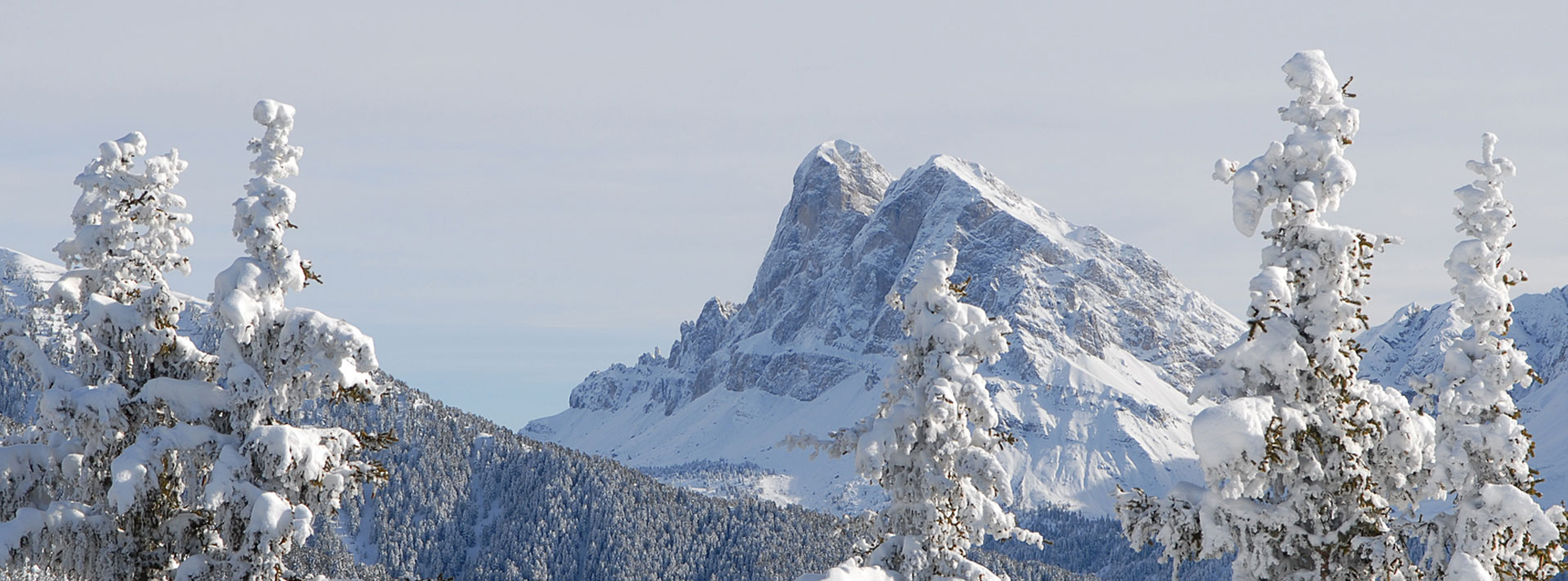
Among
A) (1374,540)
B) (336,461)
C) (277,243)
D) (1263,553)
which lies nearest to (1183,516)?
(1263,553)

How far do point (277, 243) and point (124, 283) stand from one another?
297 cm

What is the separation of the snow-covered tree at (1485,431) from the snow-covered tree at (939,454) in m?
6.21

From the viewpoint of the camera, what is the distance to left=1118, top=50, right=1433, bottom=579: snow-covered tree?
51.8 feet

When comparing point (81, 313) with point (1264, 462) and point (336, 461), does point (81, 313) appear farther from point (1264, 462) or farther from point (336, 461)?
point (1264, 462)

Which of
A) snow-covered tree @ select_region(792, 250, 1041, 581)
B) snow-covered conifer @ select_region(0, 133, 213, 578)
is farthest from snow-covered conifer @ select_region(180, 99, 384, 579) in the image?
snow-covered tree @ select_region(792, 250, 1041, 581)

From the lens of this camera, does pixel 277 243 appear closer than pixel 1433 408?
Yes

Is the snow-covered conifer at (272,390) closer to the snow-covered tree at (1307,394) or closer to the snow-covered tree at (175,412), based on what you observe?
the snow-covered tree at (175,412)

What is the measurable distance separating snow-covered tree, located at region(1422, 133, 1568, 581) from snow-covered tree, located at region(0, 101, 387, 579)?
45.8 feet

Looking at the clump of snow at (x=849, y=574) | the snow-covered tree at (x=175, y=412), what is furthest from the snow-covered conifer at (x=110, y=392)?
the clump of snow at (x=849, y=574)

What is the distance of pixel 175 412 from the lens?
17.3 meters

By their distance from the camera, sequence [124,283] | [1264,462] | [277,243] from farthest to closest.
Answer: [124,283], [277,243], [1264,462]

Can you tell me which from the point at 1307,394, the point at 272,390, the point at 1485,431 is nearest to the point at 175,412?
the point at 272,390

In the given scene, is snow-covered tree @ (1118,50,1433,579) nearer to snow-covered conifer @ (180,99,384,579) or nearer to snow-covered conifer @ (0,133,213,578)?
snow-covered conifer @ (180,99,384,579)

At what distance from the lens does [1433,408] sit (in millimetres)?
19547
